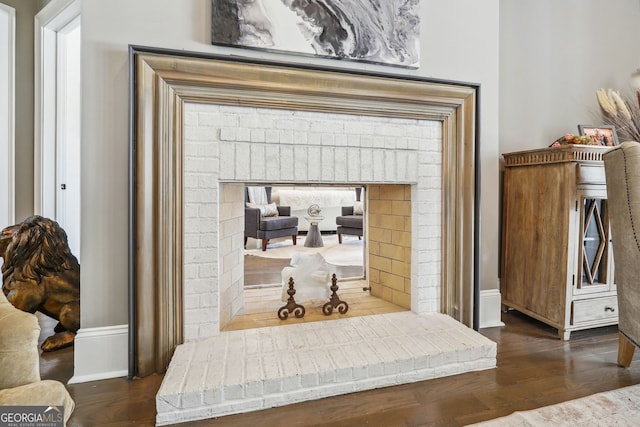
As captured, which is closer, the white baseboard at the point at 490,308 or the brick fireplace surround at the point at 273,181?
the brick fireplace surround at the point at 273,181

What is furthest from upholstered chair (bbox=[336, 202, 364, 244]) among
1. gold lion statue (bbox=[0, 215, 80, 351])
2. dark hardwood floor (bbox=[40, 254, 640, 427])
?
gold lion statue (bbox=[0, 215, 80, 351])

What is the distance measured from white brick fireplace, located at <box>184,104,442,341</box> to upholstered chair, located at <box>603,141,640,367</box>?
78 cm

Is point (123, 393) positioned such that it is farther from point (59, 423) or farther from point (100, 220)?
point (100, 220)

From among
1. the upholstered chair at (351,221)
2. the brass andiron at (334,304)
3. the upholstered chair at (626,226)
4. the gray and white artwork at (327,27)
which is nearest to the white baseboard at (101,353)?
the brass andiron at (334,304)

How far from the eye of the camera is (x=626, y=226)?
1.38m

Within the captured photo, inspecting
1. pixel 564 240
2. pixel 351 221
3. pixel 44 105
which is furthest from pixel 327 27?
→ pixel 44 105

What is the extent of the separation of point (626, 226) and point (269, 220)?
7.25ft

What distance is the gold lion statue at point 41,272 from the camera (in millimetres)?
1536

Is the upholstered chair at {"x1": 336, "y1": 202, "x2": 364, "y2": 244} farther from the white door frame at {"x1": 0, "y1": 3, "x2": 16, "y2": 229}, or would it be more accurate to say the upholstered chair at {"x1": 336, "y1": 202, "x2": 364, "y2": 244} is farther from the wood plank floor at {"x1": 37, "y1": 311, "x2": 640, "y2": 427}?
the white door frame at {"x1": 0, "y1": 3, "x2": 16, "y2": 229}

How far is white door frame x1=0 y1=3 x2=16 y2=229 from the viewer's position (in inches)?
84.7

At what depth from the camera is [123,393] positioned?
4.55 feet

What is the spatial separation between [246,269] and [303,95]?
1.64 metres

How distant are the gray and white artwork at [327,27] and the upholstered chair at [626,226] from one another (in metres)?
1.08

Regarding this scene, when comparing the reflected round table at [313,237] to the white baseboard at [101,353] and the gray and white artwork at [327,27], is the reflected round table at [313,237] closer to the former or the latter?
the gray and white artwork at [327,27]
